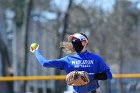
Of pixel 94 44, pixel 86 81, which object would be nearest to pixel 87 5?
pixel 94 44

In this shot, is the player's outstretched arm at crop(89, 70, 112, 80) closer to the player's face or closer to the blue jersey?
the blue jersey

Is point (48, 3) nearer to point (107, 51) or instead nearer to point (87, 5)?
point (87, 5)

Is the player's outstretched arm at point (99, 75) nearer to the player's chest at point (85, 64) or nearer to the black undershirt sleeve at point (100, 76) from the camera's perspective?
the black undershirt sleeve at point (100, 76)

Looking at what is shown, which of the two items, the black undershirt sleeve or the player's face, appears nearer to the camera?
the black undershirt sleeve

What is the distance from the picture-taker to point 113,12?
4544cm

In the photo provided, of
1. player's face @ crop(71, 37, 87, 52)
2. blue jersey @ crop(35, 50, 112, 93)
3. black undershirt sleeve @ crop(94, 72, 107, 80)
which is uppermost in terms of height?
player's face @ crop(71, 37, 87, 52)

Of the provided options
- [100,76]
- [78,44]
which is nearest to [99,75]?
[100,76]

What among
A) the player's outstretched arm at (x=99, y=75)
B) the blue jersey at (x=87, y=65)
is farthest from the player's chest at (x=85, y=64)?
the player's outstretched arm at (x=99, y=75)

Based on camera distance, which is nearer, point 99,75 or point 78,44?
point 99,75

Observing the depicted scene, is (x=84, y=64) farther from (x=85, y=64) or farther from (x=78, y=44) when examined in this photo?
(x=78, y=44)

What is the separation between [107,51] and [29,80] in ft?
116

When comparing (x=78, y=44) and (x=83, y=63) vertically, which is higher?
(x=78, y=44)

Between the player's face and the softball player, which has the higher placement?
the player's face

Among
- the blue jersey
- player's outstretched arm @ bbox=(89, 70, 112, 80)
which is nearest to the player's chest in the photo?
the blue jersey
